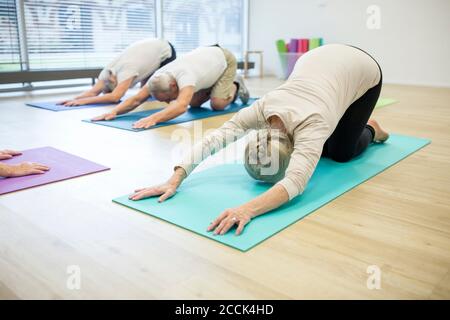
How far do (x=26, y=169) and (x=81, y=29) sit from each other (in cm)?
421

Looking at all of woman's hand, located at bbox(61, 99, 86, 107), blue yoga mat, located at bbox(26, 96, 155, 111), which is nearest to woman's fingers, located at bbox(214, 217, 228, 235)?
blue yoga mat, located at bbox(26, 96, 155, 111)

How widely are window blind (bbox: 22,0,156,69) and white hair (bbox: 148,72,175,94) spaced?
298 centimetres

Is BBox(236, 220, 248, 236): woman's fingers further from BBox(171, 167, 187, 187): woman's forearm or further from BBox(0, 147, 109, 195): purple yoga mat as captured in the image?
BBox(0, 147, 109, 195): purple yoga mat

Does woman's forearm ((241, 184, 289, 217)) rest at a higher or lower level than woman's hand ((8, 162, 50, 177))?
higher

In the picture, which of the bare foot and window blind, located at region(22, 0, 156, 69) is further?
window blind, located at region(22, 0, 156, 69)

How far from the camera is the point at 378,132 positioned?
9.21 feet

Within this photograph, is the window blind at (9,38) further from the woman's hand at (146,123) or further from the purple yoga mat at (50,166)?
the purple yoga mat at (50,166)

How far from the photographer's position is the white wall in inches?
251

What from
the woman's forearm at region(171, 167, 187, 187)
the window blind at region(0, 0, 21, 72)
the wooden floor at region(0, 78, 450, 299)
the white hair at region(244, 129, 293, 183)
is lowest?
the wooden floor at region(0, 78, 450, 299)

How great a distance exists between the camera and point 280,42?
7.25 meters

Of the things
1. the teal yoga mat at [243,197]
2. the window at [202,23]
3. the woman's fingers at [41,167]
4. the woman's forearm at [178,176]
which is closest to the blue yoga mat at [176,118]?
the woman's fingers at [41,167]

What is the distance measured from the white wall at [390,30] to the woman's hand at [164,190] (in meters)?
5.90

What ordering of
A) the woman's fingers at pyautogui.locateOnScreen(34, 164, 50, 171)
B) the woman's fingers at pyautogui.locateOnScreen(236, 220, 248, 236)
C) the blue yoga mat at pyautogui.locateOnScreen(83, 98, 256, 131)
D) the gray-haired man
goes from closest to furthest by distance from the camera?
the woman's fingers at pyautogui.locateOnScreen(236, 220, 248, 236) → the woman's fingers at pyautogui.locateOnScreen(34, 164, 50, 171) → the gray-haired man → the blue yoga mat at pyautogui.locateOnScreen(83, 98, 256, 131)

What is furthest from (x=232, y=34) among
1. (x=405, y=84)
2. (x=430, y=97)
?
(x=430, y=97)
